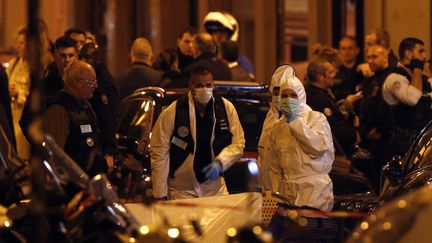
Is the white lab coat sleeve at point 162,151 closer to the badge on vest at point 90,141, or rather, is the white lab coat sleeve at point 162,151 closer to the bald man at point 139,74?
the badge on vest at point 90,141

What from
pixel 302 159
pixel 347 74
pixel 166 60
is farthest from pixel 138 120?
pixel 347 74

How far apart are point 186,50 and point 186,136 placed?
18.8 feet

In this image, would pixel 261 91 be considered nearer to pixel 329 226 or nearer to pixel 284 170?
pixel 284 170

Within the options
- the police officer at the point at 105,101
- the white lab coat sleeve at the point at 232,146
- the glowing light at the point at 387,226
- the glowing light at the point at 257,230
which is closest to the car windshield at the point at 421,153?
the white lab coat sleeve at the point at 232,146

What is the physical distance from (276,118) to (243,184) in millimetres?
2062

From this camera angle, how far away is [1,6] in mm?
28031

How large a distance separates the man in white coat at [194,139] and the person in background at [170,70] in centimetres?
317

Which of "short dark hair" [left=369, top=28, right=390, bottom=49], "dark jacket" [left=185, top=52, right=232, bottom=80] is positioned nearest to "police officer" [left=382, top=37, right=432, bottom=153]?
"dark jacket" [left=185, top=52, right=232, bottom=80]

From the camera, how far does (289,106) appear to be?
11328mm

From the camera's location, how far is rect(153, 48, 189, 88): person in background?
51.6 feet

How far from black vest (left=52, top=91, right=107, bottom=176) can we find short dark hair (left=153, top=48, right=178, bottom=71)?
218 inches

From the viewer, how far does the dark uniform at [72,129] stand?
1237cm

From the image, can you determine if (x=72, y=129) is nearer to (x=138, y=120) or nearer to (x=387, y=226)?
(x=138, y=120)

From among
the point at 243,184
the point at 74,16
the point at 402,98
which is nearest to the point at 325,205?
the point at 243,184
